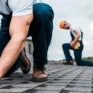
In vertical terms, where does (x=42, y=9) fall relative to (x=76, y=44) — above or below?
above

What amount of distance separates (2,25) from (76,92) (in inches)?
74.4

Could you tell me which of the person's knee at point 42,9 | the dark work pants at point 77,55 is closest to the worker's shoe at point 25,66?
the person's knee at point 42,9

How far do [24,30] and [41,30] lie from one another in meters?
0.80

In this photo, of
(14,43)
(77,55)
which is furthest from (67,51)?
(14,43)

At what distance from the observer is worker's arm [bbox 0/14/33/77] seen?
13.5ft

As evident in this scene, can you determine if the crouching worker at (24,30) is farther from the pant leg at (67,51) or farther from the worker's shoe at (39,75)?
the pant leg at (67,51)

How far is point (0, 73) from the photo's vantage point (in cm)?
405

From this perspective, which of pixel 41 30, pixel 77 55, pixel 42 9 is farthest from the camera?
pixel 77 55

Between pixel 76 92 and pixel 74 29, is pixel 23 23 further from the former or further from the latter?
pixel 74 29

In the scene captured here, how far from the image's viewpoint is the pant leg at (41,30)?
510cm

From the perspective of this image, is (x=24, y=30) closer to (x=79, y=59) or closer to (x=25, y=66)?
(x=25, y=66)

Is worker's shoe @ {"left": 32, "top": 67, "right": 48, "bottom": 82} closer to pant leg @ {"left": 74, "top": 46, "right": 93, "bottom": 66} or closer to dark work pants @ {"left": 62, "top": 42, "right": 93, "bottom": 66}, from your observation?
dark work pants @ {"left": 62, "top": 42, "right": 93, "bottom": 66}

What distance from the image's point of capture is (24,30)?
4.44m

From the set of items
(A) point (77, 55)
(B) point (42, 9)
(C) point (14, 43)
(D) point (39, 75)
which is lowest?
(A) point (77, 55)
